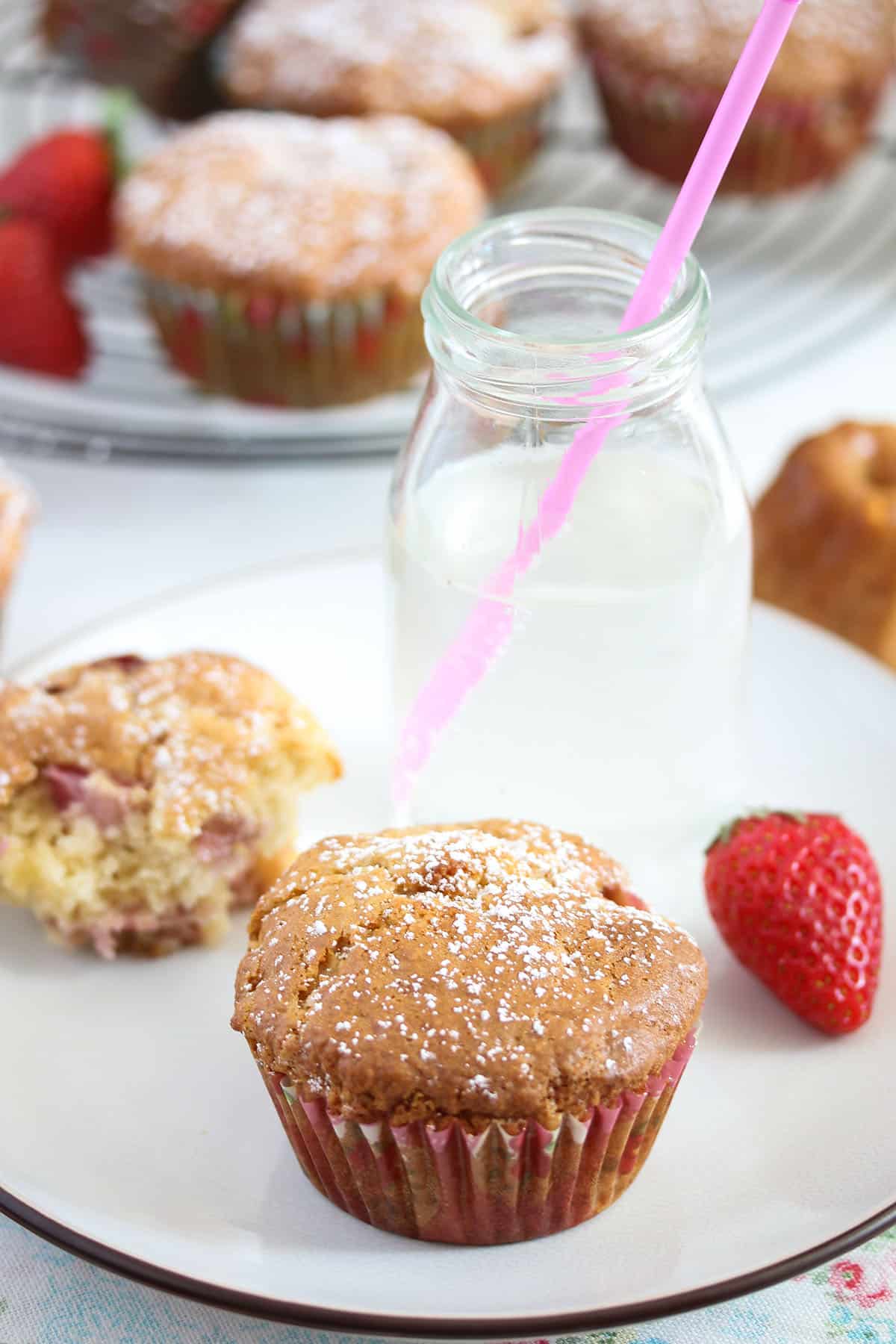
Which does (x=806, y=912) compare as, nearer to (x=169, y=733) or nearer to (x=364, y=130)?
(x=169, y=733)

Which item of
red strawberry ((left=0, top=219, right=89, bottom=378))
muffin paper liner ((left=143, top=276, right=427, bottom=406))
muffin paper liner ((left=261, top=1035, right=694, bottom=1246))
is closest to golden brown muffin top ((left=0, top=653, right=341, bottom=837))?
muffin paper liner ((left=261, top=1035, right=694, bottom=1246))

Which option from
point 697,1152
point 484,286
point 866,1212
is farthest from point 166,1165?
point 484,286

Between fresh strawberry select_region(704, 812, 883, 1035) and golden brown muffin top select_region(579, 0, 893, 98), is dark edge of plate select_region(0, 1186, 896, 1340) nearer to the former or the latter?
fresh strawberry select_region(704, 812, 883, 1035)

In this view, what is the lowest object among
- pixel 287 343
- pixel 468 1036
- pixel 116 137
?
pixel 287 343

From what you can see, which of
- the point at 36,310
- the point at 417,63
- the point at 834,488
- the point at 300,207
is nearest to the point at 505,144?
the point at 417,63

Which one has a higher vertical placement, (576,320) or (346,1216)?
(576,320)

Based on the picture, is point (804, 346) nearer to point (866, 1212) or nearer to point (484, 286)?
point (484, 286)

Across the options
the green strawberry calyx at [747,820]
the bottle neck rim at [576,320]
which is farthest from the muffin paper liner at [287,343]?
the green strawberry calyx at [747,820]
